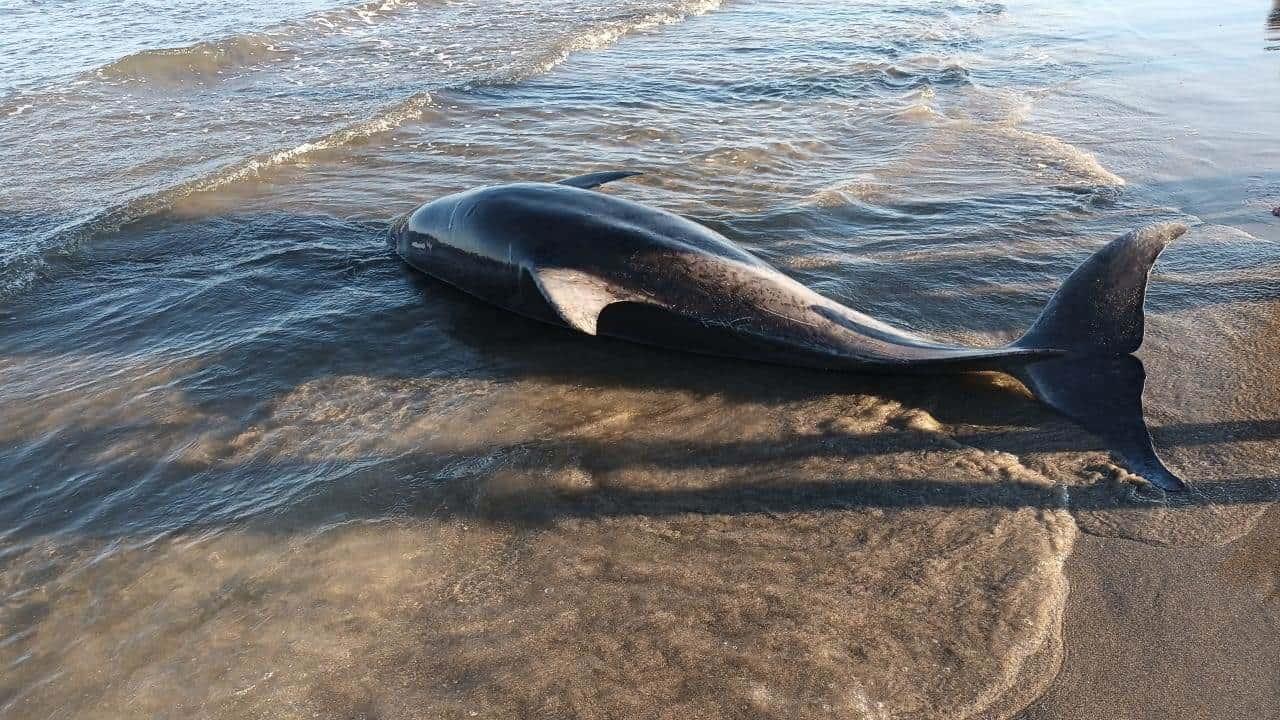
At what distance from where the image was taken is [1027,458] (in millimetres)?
4113

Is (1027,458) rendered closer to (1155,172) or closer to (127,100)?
(1155,172)

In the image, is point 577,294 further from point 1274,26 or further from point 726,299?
point 1274,26

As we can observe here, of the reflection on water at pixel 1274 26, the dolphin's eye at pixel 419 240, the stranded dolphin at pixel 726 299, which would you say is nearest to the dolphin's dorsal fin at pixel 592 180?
the stranded dolphin at pixel 726 299

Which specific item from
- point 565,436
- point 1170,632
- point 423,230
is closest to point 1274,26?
point 423,230

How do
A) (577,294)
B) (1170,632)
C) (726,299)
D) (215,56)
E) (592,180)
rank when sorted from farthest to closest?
(215,56) → (592,180) → (726,299) → (577,294) → (1170,632)

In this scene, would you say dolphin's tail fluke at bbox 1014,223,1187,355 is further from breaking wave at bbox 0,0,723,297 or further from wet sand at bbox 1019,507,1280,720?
breaking wave at bbox 0,0,723,297

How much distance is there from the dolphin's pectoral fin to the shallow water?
1.36 ft

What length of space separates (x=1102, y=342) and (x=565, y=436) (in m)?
2.81

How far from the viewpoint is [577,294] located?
197 inches

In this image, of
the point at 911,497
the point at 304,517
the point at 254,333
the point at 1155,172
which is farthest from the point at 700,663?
the point at 1155,172

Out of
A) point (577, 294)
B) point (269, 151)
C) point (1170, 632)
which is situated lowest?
point (1170, 632)

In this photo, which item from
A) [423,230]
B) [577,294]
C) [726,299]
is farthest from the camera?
[423,230]

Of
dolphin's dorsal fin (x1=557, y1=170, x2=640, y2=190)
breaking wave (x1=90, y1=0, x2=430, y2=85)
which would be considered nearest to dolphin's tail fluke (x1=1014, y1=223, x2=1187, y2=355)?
dolphin's dorsal fin (x1=557, y1=170, x2=640, y2=190)

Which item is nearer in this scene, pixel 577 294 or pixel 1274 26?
pixel 577 294
